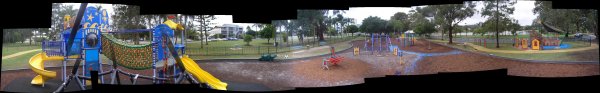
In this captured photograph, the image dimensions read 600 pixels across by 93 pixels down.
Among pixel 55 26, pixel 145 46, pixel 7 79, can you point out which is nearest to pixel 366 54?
pixel 145 46

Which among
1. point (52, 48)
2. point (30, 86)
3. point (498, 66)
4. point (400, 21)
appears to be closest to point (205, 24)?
point (52, 48)

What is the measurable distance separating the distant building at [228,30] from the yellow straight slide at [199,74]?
0.20m

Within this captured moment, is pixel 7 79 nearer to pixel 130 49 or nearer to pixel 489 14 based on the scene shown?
pixel 130 49

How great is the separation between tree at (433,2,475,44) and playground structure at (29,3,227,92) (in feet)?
4.08

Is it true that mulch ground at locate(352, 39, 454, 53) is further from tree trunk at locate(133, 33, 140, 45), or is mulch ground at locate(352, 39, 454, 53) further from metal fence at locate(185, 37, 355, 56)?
tree trunk at locate(133, 33, 140, 45)

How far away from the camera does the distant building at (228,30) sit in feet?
5.59

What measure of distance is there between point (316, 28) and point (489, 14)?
0.95m

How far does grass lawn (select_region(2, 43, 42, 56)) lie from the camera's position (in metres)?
1.51

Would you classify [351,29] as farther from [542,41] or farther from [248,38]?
[542,41]

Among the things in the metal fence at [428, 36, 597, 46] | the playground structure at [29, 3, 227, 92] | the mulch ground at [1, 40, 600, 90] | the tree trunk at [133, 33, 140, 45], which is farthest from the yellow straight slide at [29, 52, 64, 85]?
the metal fence at [428, 36, 597, 46]

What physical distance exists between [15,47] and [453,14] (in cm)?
220

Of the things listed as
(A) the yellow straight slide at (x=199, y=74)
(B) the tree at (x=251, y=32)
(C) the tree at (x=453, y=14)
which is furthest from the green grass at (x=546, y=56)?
(A) the yellow straight slide at (x=199, y=74)

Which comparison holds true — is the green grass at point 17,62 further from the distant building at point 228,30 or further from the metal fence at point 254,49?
the distant building at point 228,30

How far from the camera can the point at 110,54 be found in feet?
6.27
